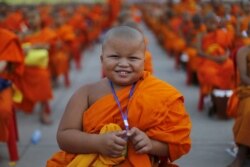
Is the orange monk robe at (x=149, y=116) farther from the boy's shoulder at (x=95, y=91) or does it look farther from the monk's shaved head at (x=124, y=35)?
the monk's shaved head at (x=124, y=35)

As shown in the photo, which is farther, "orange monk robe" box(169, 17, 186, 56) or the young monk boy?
"orange monk robe" box(169, 17, 186, 56)

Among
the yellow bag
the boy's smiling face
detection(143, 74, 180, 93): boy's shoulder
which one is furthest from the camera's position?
the yellow bag

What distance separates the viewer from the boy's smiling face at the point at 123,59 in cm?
236

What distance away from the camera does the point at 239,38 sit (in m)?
6.23

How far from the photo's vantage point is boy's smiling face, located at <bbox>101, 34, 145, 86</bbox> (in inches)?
92.7

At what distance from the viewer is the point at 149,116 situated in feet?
7.80

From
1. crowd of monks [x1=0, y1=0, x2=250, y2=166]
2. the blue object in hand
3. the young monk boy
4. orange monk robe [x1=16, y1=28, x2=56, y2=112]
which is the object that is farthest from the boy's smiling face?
orange monk robe [x1=16, y1=28, x2=56, y2=112]

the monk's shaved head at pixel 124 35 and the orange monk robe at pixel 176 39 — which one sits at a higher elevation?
the monk's shaved head at pixel 124 35

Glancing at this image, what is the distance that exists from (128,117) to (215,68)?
381 centimetres

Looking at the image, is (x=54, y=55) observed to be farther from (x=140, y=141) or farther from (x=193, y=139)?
(x=140, y=141)

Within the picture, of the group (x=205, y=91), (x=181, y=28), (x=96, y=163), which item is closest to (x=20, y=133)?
(x=205, y=91)

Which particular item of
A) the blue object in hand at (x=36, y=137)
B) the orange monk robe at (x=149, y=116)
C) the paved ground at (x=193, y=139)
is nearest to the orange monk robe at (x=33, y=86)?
the paved ground at (x=193, y=139)

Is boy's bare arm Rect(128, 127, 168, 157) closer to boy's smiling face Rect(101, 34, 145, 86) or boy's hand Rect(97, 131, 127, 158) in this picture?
boy's hand Rect(97, 131, 127, 158)

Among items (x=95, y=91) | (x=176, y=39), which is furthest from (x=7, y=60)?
(x=176, y=39)
